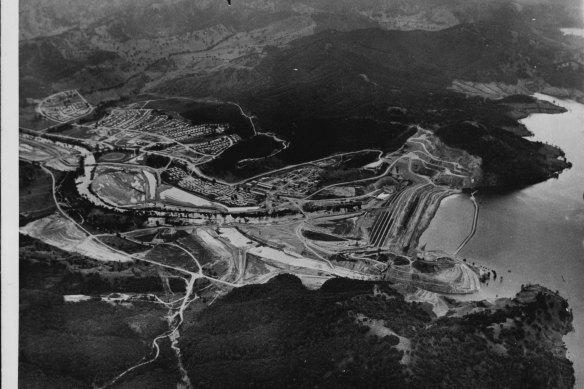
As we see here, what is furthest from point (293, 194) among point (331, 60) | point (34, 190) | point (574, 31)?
point (574, 31)

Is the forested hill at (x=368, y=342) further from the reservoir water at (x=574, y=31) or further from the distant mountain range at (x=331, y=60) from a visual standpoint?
the reservoir water at (x=574, y=31)

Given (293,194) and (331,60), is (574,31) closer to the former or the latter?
(331,60)

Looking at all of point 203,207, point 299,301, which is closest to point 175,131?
point 203,207

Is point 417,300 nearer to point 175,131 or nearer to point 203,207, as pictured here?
point 203,207

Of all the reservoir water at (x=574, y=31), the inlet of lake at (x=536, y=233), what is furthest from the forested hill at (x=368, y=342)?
the reservoir water at (x=574, y=31)

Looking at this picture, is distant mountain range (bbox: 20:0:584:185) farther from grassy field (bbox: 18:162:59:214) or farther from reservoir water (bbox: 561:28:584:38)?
grassy field (bbox: 18:162:59:214)
